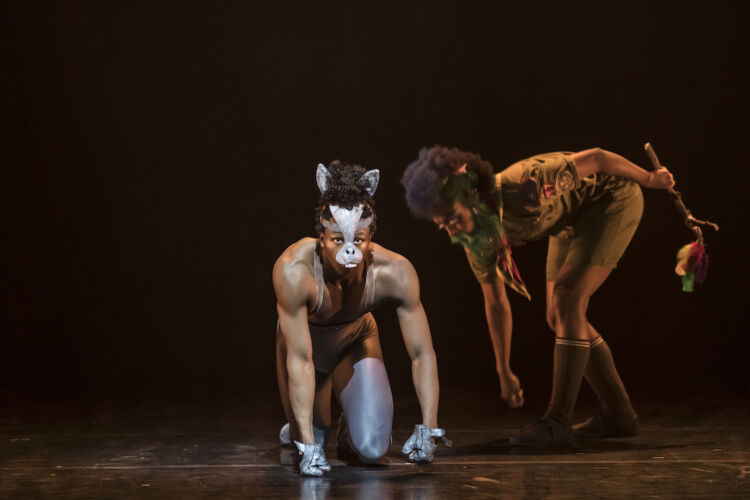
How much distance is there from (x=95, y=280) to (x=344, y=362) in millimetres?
2138

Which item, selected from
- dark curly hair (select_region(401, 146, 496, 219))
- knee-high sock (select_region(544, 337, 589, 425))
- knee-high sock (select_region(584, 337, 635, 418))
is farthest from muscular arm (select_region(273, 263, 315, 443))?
knee-high sock (select_region(584, 337, 635, 418))

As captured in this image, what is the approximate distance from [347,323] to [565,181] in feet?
3.04

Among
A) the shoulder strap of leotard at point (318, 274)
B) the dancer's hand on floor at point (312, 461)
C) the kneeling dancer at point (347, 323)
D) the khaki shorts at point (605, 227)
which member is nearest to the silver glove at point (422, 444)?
the kneeling dancer at point (347, 323)

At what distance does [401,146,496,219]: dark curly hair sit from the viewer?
3.28 m

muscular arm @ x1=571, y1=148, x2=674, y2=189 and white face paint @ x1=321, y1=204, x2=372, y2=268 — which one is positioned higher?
muscular arm @ x1=571, y1=148, x2=674, y2=189

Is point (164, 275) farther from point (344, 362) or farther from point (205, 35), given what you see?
point (344, 362)

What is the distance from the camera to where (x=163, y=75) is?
4.96 m

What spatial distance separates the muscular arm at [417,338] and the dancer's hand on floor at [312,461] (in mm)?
352

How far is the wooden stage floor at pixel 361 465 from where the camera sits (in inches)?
116

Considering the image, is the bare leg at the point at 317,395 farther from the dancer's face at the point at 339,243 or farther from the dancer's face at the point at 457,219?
the dancer's face at the point at 457,219

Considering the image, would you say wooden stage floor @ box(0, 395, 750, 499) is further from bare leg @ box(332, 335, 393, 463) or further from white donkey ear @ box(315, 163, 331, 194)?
white donkey ear @ box(315, 163, 331, 194)

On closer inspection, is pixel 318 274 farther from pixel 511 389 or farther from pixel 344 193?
pixel 511 389

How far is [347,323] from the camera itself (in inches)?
135

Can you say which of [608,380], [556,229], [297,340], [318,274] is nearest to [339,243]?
[318,274]
